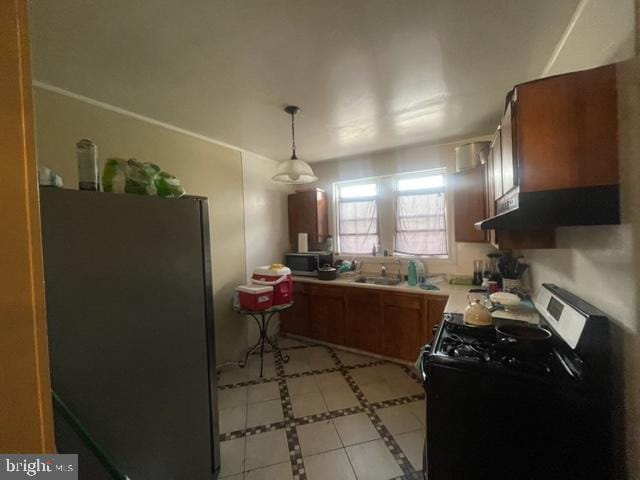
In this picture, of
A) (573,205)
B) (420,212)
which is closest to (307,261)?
(420,212)

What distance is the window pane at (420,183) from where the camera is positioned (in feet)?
9.98

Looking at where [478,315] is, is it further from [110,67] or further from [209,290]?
[110,67]

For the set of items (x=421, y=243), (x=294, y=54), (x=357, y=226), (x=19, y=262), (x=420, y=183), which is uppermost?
(x=294, y=54)

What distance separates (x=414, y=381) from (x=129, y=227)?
2.62 meters

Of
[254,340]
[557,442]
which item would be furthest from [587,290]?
[254,340]

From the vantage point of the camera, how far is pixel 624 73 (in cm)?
79

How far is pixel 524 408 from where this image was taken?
0.92 m

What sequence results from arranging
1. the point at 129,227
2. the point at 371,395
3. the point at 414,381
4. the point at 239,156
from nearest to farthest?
the point at 129,227 < the point at 371,395 < the point at 414,381 < the point at 239,156

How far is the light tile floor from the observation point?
155 cm

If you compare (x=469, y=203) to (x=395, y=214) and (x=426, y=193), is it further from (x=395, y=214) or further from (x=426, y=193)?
(x=395, y=214)

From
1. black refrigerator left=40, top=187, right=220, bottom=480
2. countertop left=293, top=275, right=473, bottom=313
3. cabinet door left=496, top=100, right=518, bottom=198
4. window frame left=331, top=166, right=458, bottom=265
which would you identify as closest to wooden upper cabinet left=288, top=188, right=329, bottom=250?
window frame left=331, top=166, right=458, bottom=265

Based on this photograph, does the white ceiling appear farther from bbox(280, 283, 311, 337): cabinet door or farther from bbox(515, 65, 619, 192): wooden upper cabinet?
bbox(280, 283, 311, 337): cabinet door

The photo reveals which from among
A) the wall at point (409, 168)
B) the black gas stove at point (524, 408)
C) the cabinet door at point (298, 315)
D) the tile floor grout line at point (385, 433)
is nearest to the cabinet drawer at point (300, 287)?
the cabinet door at point (298, 315)

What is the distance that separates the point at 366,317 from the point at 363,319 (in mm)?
47
